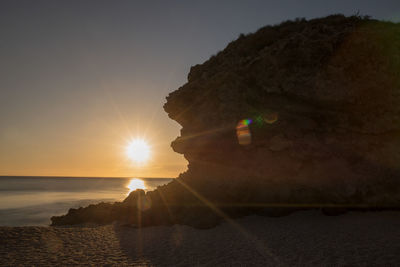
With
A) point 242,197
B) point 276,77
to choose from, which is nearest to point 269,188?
point 242,197

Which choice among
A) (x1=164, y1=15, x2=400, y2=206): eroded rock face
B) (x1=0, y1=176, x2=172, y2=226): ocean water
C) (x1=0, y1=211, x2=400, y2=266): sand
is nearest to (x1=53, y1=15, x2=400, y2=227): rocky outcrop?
(x1=164, y1=15, x2=400, y2=206): eroded rock face

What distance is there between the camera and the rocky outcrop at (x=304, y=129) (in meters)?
15.8

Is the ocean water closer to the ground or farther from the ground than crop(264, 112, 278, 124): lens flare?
closer to the ground

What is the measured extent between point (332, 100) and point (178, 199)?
13.2 meters

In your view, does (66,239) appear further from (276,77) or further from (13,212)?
(13,212)

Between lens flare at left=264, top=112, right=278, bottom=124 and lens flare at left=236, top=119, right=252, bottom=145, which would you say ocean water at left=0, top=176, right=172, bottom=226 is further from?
lens flare at left=264, top=112, right=278, bottom=124

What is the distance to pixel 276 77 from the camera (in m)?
17.4

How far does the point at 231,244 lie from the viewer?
38.3 ft

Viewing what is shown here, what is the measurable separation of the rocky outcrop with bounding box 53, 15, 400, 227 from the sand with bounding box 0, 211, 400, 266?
4.77 ft

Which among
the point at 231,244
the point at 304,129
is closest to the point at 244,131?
the point at 304,129

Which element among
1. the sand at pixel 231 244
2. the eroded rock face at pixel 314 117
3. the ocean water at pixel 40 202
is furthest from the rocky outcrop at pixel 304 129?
the ocean water at pixel 40 202

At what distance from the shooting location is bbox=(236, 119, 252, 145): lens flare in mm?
17703

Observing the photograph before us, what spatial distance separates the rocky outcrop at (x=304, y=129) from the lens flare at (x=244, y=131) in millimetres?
81

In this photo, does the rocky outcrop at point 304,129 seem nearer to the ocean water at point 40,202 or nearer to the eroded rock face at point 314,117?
the eroded rock face at point 314,117
